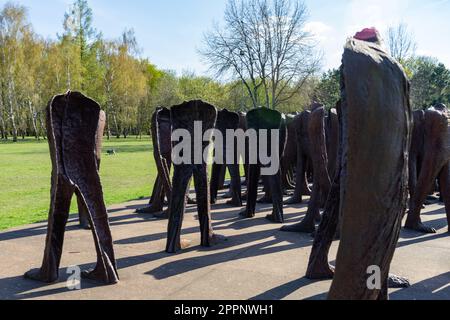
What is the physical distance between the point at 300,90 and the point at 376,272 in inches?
1374

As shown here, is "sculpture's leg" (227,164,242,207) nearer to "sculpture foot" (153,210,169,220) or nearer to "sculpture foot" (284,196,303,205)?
"sculpture foot" (284,196,303,205)

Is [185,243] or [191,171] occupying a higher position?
[191,171]

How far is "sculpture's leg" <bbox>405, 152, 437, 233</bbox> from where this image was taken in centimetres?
603

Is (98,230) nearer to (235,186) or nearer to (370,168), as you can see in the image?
(370,168)

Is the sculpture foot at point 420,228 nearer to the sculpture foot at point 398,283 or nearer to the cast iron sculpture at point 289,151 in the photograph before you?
the sculpture foot at point 398,283

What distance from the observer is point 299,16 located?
107ft

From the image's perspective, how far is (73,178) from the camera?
4062mm

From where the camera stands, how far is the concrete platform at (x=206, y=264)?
3668 millimetres

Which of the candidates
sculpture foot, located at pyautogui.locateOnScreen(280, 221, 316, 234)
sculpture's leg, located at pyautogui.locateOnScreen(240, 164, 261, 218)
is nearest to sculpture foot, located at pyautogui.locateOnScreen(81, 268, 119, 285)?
sculpture foot, located at pyautogui.locateOnScreen(280, 221, 316, 234)

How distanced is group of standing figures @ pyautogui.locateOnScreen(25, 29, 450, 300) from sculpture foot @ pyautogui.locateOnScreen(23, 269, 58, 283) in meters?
0.01

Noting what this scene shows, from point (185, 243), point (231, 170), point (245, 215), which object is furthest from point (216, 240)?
point (231, 170)

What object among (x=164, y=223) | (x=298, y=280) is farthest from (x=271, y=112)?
(x=298, y=280)

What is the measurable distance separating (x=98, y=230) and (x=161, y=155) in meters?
3.03
